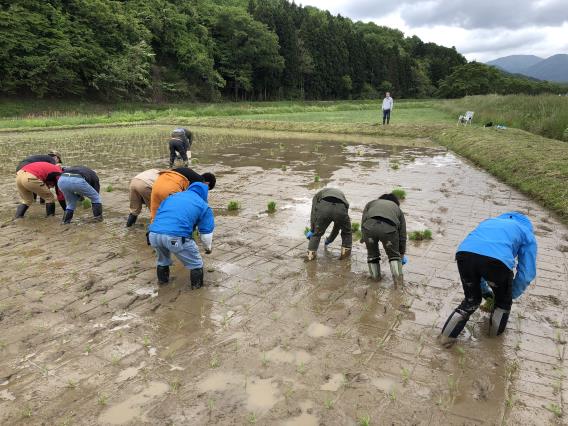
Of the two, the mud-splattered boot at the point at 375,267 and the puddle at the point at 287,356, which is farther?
the mud-splattered boot at the point at 375,267

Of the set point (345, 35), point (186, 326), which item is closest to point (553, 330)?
point (186, 326)

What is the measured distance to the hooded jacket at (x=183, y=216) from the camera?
4.72 metres

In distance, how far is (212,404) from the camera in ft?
10.1

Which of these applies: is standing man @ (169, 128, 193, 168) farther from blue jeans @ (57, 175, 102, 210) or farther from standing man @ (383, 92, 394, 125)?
standing man @ (383, 92, 394, 125)

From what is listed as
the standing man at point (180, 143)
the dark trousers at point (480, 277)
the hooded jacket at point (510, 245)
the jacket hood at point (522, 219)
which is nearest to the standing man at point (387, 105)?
the standing man at point (180, 143)

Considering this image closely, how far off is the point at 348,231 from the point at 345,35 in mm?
80912

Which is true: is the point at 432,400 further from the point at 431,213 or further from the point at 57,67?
the point at 57,67

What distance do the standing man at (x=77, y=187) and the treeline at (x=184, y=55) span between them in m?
37.7

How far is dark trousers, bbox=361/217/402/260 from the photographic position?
491 cm

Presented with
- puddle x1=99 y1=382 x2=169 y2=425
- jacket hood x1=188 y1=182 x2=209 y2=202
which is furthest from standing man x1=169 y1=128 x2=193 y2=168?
puddle x1=99 y1=382 x2=169 y2=425

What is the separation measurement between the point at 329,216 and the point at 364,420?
3.08 meters

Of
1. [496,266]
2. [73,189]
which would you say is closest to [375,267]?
[496,266]

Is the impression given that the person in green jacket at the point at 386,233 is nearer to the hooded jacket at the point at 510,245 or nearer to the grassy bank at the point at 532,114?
the hooded jacket at the point at 510,245

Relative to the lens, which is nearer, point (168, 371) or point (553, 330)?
point (168, 371)
